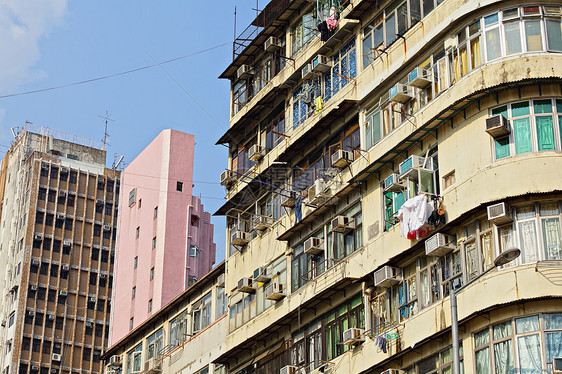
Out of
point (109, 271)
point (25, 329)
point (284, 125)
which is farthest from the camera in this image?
point (109, 271)

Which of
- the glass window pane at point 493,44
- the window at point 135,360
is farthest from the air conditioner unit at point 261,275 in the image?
the window at point 135,360

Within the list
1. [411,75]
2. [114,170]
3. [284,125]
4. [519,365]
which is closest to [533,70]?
[411,75]

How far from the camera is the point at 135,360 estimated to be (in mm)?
49938

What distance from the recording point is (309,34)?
38250 mm

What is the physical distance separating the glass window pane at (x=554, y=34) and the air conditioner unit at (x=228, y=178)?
16585mm

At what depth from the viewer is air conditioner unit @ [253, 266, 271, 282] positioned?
123ft

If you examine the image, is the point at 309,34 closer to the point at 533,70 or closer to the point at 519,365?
the point at 533,70

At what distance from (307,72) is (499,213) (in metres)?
12.7

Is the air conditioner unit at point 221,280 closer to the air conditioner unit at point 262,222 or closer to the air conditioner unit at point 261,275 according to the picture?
the air conditioner unit at point 262,222

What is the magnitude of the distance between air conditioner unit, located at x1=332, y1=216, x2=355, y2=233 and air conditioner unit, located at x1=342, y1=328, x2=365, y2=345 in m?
3.68

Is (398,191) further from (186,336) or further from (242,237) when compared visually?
(186,336)

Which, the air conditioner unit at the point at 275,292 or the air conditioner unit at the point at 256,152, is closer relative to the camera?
the air conditioner unit at the point at 275,292

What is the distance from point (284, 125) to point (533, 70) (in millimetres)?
13290

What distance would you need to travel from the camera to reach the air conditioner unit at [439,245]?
1081 inches
